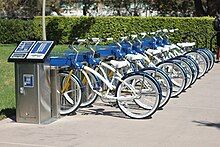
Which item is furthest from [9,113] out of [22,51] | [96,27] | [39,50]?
[96,27]

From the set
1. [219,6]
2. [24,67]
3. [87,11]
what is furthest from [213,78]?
[87,11]

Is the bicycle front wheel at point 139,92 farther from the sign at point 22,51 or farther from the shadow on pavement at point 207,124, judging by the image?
the sign at point 22,51

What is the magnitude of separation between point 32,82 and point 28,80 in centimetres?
7

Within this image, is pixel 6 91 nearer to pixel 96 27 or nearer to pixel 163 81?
pixel 163 81

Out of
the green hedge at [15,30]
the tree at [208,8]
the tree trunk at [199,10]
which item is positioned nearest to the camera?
the green hedge at [15,30]

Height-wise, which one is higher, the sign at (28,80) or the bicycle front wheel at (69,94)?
the sign at (28,80)

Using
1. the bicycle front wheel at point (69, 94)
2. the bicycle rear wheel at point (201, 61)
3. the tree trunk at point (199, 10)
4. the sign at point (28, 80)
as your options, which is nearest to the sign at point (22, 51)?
the sign at point (28, 80)

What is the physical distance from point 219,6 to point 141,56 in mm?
21320

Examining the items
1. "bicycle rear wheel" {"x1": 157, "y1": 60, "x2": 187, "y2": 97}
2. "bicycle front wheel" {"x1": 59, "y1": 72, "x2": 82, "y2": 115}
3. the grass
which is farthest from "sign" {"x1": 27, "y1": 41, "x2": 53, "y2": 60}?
"bicycle rear wheel" {"x1": 157, "y1": 60, "x2": 187, "y2": 97}

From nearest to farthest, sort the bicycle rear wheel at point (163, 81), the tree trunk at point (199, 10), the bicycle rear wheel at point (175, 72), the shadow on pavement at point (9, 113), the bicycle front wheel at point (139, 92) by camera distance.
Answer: the bicycle front wheel at point (139, 92) → the shadow on pavement at point (9, 113) → the bicycle rear wheel at point (163, 81) → the bicycle rear wheel at point (175, 72) → the tree trunk at point (199, 10)

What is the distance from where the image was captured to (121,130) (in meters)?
6.96

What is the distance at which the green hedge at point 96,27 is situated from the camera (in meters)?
20.7

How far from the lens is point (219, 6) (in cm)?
2936

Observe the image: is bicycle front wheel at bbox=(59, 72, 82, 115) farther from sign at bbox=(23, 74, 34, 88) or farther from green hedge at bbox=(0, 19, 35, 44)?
green hedge at bbox=(0, 19, 35, 44)
